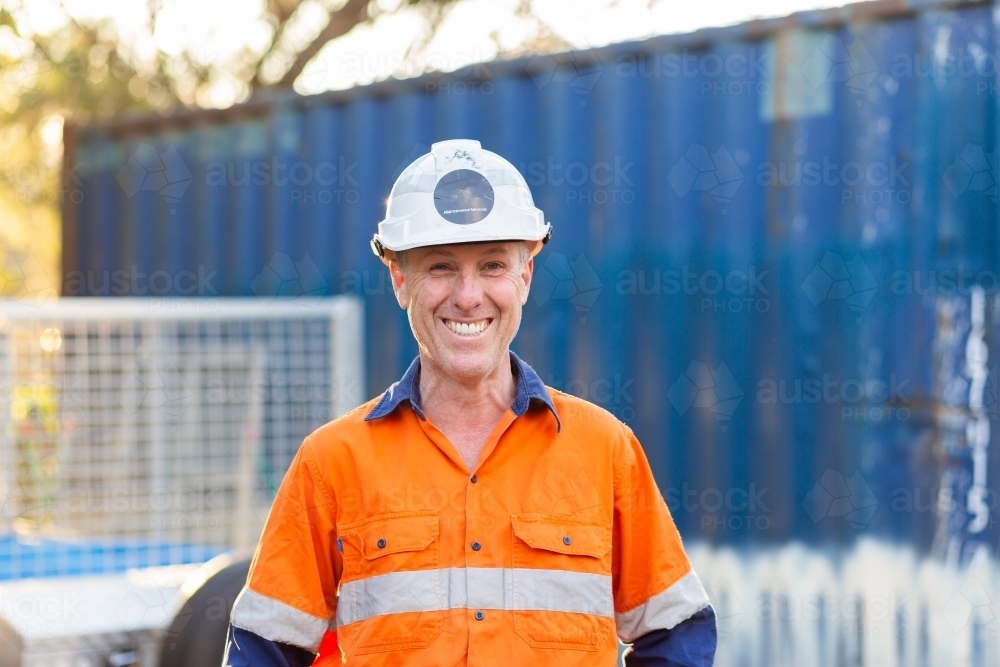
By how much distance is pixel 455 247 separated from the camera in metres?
2.16

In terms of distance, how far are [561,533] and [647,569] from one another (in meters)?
0.21

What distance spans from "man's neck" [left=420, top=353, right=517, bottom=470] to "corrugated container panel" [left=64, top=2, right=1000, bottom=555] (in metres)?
1.91

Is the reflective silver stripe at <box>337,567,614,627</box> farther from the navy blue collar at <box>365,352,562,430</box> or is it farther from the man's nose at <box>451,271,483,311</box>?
the man's nose at <box>451,271,483,311</box>

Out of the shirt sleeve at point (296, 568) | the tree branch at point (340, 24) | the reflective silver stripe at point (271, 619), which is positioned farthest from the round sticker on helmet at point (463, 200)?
the tree branch at point (340, 24)

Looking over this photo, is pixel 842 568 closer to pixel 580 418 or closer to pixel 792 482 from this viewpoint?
pixel 792 482

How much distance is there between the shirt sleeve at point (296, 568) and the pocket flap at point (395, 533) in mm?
76

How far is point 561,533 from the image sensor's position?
215 cm

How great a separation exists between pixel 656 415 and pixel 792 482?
1.85 ft

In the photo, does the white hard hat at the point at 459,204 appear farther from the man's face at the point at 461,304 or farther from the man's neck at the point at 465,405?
the man's neck at the point at 465,405

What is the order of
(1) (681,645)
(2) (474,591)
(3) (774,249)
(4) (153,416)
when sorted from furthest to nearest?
(4) (153,416) < (3) (774,249) < (1) (681,645) < (2) (474,591)

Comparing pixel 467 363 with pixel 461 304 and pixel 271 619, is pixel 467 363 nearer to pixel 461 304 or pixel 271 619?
pixel 461 304

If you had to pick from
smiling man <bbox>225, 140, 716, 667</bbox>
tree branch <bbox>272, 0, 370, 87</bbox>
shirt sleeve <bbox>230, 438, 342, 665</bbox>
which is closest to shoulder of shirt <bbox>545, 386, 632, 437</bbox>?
smiling man <bbox>225, 140, 716, 667</bbox>

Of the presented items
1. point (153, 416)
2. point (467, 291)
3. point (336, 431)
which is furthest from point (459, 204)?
point (153, 416)

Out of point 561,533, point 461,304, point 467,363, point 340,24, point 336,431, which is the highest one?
point 340,24
